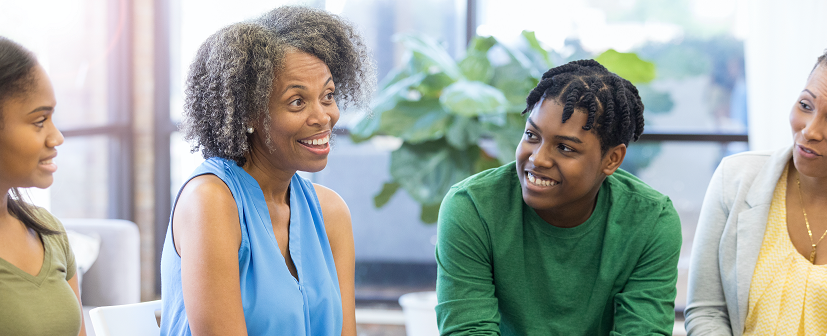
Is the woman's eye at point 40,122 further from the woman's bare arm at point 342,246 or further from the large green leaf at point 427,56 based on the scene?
the large green leaf at point 427,56

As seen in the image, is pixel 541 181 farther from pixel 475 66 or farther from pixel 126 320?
pixel 475 66

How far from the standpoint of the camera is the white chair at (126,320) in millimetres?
1191

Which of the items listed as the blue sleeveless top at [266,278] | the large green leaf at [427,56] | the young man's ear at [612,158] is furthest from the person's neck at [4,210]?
the large green leaf at [427,56]

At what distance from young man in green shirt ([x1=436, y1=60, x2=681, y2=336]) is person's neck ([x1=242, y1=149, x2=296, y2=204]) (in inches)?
15.6

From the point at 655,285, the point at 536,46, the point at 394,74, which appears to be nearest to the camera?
the point at 655,285

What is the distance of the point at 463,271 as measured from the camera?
1445 mm

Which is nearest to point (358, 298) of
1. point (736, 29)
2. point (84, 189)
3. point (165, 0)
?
point (84, 189)

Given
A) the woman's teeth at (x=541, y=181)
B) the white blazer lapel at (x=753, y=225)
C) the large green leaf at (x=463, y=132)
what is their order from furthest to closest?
the large green leaf at (x=463, y=132), the white blazer lapel at (x=753, y=225), the woman's teeth at (x=541, y=181)

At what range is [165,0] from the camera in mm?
3500

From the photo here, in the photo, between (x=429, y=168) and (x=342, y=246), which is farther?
(x=429, y=168)

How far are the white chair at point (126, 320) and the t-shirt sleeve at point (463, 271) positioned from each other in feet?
2.03

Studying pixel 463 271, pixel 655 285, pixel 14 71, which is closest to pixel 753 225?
pixel 655 285

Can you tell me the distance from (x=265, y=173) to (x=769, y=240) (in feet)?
3.89

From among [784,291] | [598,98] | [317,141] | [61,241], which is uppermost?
[598,98]
